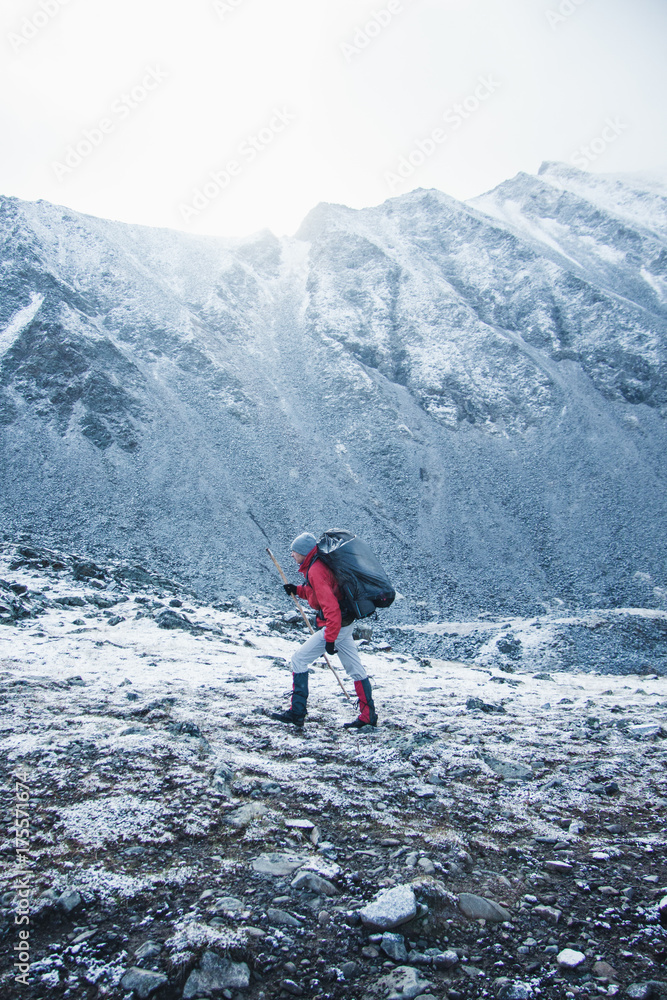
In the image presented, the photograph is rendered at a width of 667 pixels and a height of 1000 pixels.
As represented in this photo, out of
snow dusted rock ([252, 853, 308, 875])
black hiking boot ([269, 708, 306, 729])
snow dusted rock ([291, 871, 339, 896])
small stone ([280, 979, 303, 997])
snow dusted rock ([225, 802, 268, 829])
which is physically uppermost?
small stone ([280, 979, 303, 997])

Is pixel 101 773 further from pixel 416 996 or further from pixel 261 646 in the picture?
A: pixel 261 646

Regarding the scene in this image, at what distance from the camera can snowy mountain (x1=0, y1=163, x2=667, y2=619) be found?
28188 millimetres

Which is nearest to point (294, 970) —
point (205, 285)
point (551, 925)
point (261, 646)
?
point (551, 925)

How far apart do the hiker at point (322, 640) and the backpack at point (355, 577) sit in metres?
0.12

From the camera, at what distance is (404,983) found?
85.6 inches

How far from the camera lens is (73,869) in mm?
2904

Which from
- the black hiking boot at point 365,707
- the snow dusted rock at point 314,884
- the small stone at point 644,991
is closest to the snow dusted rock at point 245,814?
the snow dusted rock at point 314,884

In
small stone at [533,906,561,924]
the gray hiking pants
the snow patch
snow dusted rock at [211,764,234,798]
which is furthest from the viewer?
the snow patch

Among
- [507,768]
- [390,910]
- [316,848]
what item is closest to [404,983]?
[390,910]

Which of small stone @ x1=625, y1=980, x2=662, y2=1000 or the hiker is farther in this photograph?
the hiker

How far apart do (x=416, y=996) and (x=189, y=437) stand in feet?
115

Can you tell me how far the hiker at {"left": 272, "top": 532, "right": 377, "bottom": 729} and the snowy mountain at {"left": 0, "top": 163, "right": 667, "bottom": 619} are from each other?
683 inches

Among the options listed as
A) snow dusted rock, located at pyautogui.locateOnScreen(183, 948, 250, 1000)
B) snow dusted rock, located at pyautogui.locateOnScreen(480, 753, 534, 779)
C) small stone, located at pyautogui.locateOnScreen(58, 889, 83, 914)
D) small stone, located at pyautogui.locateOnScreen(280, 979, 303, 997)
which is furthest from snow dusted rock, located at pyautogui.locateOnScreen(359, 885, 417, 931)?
snow dusted rock, located at pyautogui.locateOnScreen(480, 753, 534, 779)

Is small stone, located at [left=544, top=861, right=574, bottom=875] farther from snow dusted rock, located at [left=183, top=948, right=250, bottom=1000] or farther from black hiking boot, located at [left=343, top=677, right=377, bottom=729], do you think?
black hiking boot, located at [left=343, top=677, right=377, bottom=729]
